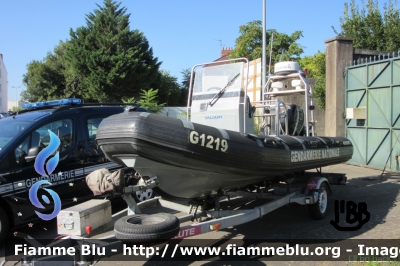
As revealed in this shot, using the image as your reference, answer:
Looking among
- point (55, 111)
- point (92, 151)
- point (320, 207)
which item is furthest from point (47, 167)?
point (320, 207)

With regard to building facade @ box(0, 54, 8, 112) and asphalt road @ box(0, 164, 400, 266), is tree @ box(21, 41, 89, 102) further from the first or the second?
building facade @ box(0, 54, 8, 112)

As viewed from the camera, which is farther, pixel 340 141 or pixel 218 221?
pixel 340 141

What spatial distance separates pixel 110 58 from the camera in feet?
91.4

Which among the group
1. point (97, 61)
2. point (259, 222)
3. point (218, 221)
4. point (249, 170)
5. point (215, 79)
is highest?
point (97, 61)

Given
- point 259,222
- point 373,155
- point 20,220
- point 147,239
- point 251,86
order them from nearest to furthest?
Answer: point 147,239
point 20,220
point 259,222
point 373,155
point 251,86

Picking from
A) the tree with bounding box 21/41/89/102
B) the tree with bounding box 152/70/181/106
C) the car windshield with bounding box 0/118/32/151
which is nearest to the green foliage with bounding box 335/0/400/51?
the car windshield with bounding box 0/118/32/151

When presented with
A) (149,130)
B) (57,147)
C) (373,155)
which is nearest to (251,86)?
(373,155)

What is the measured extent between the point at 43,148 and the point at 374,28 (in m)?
14.0

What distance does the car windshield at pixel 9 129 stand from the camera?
215 inches

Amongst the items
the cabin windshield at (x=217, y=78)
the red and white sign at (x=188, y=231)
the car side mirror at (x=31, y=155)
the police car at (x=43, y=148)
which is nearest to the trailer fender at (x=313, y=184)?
the cabin windshield at (x=217, y=78)

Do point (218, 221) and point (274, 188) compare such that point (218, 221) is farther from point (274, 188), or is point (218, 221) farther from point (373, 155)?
point (373, 155)

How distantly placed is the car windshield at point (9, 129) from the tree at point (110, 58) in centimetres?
2188

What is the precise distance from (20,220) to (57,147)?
1.15m

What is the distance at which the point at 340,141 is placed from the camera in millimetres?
7203
